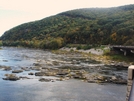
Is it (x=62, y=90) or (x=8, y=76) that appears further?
(x=8, y=76)

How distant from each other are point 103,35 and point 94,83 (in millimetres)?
105099

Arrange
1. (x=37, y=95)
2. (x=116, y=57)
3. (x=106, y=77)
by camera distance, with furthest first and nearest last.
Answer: (x=116, y=57) → (x=106, y=77) → (x=37, y=95)

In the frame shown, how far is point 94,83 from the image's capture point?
138ft

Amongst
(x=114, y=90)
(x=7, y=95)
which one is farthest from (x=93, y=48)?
(x=7, y=95)

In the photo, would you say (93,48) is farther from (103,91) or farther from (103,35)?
(103,91)

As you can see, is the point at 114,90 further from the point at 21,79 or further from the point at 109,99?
the point at 21,79

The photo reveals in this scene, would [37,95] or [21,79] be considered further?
[21,79]

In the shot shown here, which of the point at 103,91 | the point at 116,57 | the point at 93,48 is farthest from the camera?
the point at 93,48

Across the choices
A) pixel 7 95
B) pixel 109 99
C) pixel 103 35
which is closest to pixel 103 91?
pixel 109 99

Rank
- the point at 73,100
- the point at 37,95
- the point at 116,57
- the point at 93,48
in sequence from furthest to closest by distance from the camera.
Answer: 1. the point at 93,48
2. the point at 116,57
3. the point at 37,95
4. the point at 73,100

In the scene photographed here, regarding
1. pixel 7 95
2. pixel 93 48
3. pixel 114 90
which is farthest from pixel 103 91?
pixel 93 48

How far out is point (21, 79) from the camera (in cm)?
4366

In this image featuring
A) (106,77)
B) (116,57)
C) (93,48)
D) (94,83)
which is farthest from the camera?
(93,48)

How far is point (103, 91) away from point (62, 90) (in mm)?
6290
